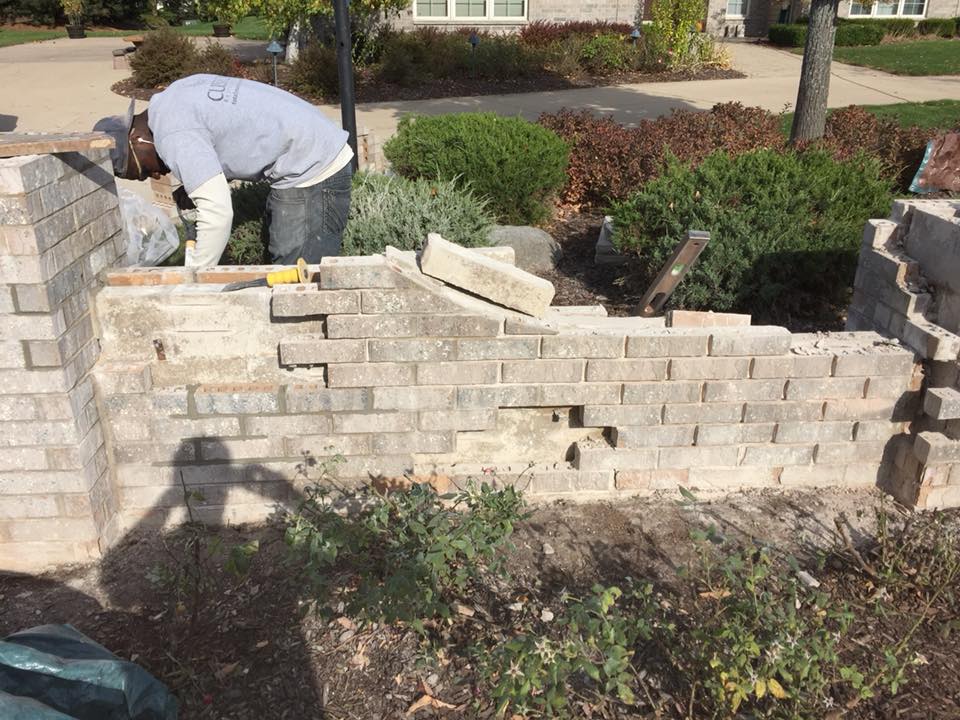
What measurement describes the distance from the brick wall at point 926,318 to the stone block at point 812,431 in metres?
0.33

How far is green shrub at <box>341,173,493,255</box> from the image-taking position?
223 inches

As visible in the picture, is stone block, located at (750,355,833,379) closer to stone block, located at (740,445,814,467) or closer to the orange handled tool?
stone block, located at (740,445,814,467)

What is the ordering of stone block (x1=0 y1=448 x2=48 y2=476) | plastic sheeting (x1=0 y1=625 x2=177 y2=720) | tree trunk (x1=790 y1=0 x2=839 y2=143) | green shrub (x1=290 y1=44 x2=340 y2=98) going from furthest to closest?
1. green shrub (x1=290 y1=44 x2=340 y2=98)
2. tree trunk (x1=790 y1=0 x2=839 y2=143)
3. stone block (x1=0 y1=448 x2=48 y2=476)
4. plastic sheeting (x1=0 y1=625 x2=177 y2=720)

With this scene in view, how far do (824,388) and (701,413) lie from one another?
60 cm

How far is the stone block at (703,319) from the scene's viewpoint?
3.97m

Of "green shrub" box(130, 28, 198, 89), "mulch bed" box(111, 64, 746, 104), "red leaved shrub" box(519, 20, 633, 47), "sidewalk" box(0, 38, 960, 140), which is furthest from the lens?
"red leaved shrub" box(519, 20, 633, 47)

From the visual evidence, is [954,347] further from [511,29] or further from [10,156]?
[511,29]

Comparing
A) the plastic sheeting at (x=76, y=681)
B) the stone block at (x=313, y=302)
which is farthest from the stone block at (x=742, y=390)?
the plastic sheeting at (x=76, y=681)

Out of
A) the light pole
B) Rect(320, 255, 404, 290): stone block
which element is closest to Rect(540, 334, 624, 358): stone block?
Rect(320, 255, 404, 290): stone block

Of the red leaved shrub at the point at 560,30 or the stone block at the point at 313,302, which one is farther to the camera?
the red leaved shrub at the point at 560,30

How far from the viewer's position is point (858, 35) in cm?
2444

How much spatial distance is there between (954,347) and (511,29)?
68.4 ft

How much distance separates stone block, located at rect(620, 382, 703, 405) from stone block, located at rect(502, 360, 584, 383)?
0.26 m

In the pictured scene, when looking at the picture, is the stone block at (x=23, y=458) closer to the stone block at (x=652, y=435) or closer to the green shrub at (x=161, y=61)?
the stone block at (x=652, y=435)
